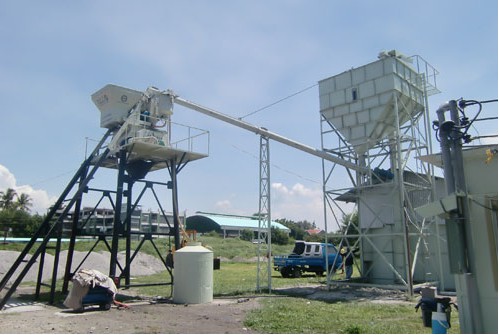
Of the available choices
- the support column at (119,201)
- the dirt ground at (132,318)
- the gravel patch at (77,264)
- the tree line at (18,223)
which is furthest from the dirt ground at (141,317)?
the tree line at (18,223)

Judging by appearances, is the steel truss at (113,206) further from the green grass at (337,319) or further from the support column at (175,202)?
the green grass at (337,319)

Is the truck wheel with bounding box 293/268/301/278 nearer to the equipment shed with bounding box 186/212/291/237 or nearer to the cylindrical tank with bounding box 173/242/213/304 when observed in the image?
the cylindrical tank with bounding box 173/242/213/304

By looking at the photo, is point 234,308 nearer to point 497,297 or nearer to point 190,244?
point 190,244

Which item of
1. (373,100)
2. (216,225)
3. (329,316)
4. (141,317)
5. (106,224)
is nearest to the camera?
(329,316)

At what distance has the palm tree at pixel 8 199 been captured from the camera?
62.6 m

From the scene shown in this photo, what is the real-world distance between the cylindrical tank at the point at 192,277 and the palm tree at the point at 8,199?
57831 mm

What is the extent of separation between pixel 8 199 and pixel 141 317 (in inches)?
2525

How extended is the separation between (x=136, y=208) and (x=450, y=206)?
42.0ft

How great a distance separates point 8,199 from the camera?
2552 inches

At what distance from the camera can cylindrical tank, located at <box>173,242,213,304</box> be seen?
14008 mm

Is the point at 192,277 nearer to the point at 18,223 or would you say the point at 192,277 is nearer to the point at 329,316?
the point at 329,316

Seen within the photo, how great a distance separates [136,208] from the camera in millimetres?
17156

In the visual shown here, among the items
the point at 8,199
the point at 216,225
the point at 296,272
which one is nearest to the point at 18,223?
the point at 8,199

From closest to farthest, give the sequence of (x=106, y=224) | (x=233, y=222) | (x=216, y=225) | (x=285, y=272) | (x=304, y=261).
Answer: (x=106, y=224) < (x=304, y=261) < (x=285, y=272) < (x=216, y=225) < (x=233, y=222)
